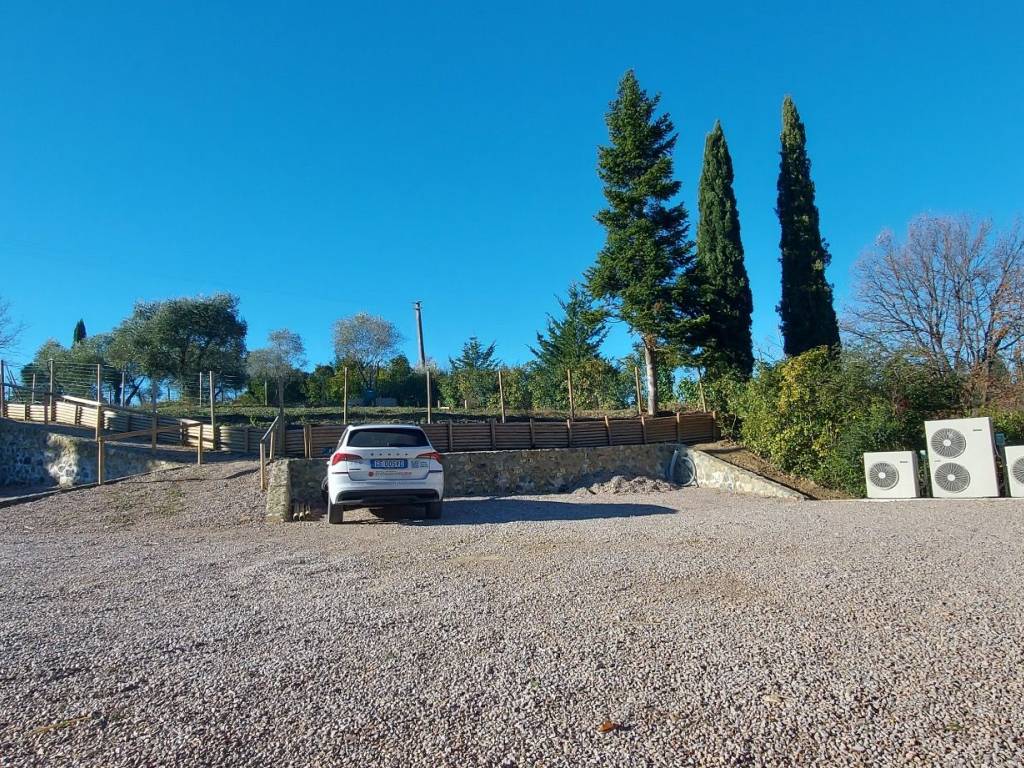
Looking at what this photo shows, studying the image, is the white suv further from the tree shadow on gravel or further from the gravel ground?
the gravel ground

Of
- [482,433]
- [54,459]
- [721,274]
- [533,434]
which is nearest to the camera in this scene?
[482,433]

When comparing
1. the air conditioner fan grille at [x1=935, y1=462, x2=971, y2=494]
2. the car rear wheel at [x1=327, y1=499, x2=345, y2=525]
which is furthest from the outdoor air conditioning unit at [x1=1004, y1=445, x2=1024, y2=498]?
the car rear wheel at [x1=327, y1=499, x2=345, y2=525]

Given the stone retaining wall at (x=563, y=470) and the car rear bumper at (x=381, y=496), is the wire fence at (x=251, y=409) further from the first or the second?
the car rear bumper at (x=381, y=496)

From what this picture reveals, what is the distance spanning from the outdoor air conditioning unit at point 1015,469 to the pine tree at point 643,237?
8.84 metres

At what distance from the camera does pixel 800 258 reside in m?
20.3

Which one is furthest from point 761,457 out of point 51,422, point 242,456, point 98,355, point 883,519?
point 98,355

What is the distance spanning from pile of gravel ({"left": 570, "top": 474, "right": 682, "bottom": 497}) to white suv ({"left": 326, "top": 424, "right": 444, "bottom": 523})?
518 centimetres

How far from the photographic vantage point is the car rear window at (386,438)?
8508 mm

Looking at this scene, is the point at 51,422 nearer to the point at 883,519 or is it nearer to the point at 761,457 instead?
the point at 761,457

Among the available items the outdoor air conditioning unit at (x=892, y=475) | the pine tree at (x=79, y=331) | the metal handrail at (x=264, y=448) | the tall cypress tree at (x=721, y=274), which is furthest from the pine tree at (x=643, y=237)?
the pine tree at (x=79, y=331)

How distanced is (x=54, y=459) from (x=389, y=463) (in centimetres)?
1340

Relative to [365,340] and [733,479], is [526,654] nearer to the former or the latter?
[733,479]

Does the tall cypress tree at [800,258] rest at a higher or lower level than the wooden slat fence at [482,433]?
higher

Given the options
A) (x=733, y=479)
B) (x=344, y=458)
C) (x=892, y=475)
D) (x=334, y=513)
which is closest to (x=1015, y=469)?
(x=892, y=475)
